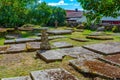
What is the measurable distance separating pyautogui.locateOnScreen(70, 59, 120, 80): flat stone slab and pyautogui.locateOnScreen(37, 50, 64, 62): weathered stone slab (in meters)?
0.91

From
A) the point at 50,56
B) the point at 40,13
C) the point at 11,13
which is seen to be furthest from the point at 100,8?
the point at 40,13

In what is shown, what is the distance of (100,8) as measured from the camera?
6672mm

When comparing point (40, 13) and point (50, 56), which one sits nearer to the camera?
point (50, 56)

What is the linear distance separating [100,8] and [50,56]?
10.3 feet

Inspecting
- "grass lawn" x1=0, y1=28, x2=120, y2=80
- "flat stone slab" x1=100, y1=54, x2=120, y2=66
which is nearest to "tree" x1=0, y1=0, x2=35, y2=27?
"grass lawn" x1=0, y1=28, x2=120, y2=80

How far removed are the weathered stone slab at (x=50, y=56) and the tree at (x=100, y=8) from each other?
229 centimetres

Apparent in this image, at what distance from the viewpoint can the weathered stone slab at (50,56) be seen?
27.9 feet

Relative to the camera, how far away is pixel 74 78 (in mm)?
6270

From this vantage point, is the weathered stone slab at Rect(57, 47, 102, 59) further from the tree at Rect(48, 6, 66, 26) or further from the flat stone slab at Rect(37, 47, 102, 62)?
the tree at Rect(48, 6, 66, 26)

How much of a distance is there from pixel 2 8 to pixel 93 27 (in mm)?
8752

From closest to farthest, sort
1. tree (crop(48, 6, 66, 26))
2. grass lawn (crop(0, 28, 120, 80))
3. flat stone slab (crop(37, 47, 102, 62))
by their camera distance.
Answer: grass lawn (crop(0, 28, 120, 80)) < flat stone slab (crop(37, 47, 102, 62)) < tree (crop(48, 6, 66, 26))

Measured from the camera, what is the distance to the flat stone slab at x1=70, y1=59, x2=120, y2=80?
21.7ft

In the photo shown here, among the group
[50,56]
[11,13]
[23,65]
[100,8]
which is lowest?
[23,65]

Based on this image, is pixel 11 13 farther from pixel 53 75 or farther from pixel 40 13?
pixel 53 75
